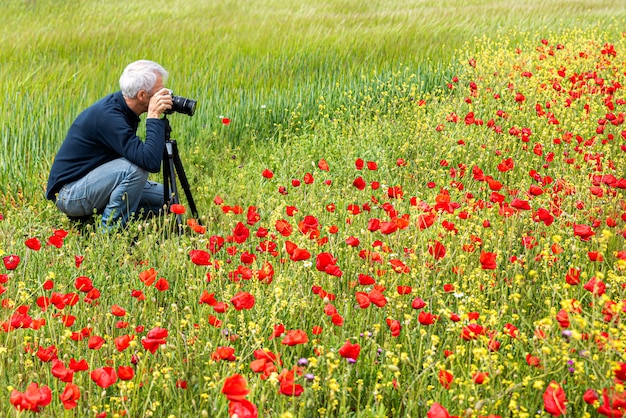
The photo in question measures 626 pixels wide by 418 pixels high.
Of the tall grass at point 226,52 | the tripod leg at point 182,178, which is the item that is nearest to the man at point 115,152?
the tripod leg at point 182,178

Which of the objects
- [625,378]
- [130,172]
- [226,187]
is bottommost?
[226,187]

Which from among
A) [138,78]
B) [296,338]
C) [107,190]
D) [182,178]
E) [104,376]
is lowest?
[107,190]

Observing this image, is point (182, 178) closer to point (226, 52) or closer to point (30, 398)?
point (30, 398)

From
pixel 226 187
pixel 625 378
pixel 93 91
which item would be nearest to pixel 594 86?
pixel 226 187

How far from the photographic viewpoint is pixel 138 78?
14.2 feet

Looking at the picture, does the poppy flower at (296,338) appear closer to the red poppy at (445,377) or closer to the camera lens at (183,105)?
the red poppy at (445,377)

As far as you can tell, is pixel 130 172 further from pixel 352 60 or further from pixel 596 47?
pixel 596 47

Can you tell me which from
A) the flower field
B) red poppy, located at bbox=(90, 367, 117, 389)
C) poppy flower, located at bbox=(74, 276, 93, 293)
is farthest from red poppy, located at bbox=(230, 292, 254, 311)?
poppy flower, located at bbox=(74, 276, 93, 293)

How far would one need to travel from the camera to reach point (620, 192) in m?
4.16

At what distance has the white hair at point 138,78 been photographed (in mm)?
4328

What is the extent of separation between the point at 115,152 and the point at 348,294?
222cm

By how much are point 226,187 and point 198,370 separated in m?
2.85

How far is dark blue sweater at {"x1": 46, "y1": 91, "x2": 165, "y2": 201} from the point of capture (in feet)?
14.0

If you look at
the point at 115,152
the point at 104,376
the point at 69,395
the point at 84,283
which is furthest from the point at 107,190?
the point at 69,395
